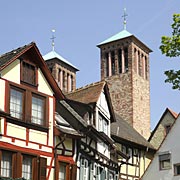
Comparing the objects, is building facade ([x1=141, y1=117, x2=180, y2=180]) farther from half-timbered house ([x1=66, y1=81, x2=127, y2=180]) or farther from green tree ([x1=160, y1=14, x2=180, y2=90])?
green tree ([x1=160, y1=14, x2=180, y2=90])

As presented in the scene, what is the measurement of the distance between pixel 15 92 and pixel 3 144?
2.59 meters

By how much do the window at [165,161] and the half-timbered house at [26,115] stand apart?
29.2 ft

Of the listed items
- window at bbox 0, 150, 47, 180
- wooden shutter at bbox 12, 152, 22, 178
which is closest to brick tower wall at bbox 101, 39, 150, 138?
window at bbox 0, 150, 47, 180

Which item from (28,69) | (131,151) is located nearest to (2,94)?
(28,69)

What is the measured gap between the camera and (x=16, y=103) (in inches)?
1043

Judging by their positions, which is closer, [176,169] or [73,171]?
[73,171]

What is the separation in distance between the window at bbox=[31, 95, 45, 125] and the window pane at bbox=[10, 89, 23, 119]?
79 cm

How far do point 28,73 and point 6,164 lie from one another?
15.0 feet

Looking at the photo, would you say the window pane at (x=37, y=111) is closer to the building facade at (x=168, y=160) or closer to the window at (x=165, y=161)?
the building facade at (x=168, y=160)

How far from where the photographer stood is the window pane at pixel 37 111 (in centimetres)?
2728

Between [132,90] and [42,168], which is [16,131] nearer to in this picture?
[42,168]

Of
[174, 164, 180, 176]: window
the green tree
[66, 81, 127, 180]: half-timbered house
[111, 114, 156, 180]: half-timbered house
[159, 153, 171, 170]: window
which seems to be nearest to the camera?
the green tree

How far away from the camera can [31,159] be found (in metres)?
26.6

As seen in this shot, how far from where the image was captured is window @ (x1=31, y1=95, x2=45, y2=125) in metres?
27.3
